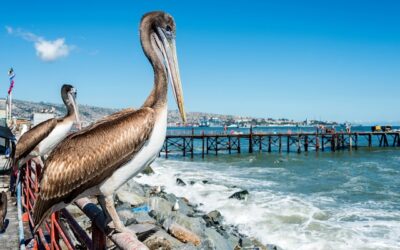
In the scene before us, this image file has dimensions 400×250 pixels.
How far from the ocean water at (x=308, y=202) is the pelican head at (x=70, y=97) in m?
7.61

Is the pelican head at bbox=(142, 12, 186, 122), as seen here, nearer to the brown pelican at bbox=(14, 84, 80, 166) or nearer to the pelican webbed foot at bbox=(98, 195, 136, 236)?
the pelican webbed foot at bbox=(98, 195, 136, 236)

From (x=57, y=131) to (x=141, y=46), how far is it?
3.61 metres

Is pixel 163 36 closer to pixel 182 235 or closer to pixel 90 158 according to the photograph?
pixel 90 158

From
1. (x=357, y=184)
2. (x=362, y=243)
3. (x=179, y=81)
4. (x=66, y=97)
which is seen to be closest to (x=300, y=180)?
(x=357, y=184)

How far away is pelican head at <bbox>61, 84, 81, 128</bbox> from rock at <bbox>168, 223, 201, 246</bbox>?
131 inches

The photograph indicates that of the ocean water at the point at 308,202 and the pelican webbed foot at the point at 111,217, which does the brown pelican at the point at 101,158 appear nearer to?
the pelican webbed foot at the point at 111,217

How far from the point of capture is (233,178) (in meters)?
26.7

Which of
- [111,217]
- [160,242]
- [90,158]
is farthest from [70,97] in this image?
[111,217]

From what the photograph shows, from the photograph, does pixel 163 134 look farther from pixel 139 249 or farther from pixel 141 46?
pixel 139 249

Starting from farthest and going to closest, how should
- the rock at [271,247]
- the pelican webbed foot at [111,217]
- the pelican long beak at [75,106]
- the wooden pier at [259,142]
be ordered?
the wooden pier at [259,142], the rock at [271,247], the pelican long beak at [75,106], the pelican webbed foot at [111,217]

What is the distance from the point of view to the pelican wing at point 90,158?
317cm

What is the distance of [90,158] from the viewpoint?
3.18m

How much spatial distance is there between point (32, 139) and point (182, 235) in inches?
160

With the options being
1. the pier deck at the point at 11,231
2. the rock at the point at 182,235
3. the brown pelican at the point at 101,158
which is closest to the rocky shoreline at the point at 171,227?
the rock at the point at 182,235
